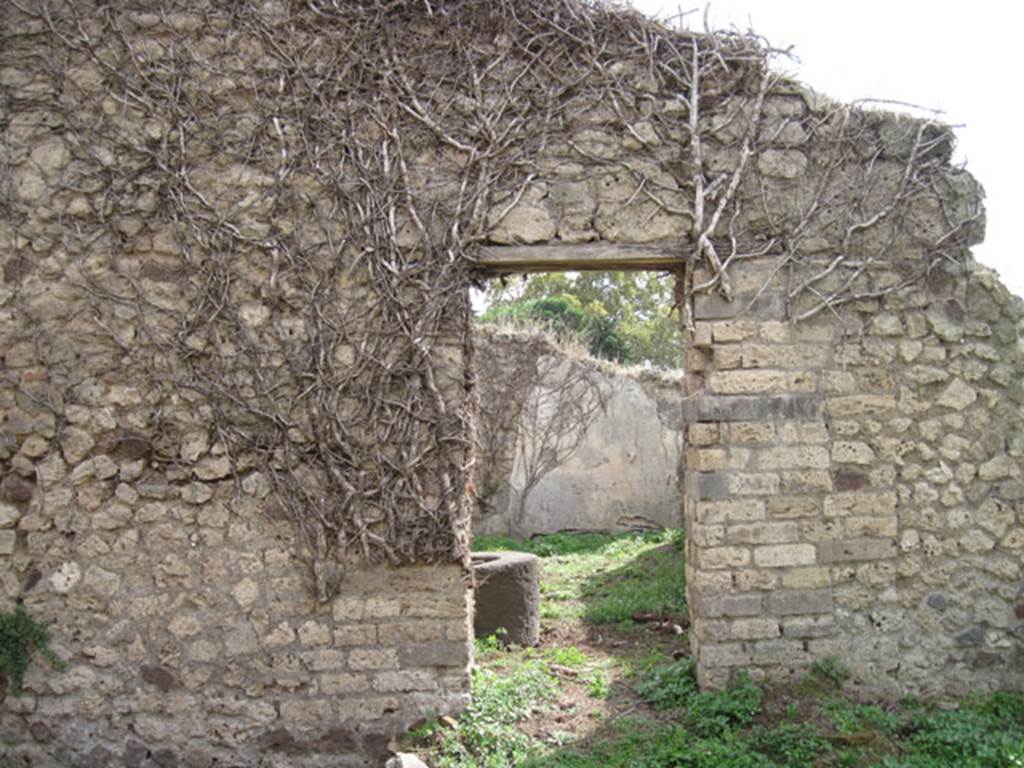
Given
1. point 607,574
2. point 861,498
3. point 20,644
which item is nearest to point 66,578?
point 20,644

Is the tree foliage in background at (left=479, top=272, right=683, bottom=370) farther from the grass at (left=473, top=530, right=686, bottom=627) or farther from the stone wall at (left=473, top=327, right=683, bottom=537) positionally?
the grass at (left=473, top=530, right=686, bottom=627)

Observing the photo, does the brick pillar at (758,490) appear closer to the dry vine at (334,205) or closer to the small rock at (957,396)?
the dry vine at (334,205)

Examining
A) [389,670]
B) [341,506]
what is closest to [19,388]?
[341,506]

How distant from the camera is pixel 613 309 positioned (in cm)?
2667

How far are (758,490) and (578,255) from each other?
1642 mm

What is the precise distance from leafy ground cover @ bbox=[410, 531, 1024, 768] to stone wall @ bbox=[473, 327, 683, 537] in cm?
551

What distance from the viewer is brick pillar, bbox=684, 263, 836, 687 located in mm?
4648

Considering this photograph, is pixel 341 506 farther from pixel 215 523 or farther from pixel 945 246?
pixel 945 246

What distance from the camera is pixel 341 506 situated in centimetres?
451

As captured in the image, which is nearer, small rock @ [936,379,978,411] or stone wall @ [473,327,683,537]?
small rock @ [936,379,978,411]

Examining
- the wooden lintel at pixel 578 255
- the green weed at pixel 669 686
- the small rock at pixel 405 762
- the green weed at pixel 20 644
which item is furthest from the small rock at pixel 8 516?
the green weed at pixel 669 686

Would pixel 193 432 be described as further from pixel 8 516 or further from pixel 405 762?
pixel 405 762

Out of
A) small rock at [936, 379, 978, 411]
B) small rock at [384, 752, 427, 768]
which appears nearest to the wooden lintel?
small rock at [936, 379, 978, 411]

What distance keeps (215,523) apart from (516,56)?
3072 mm
